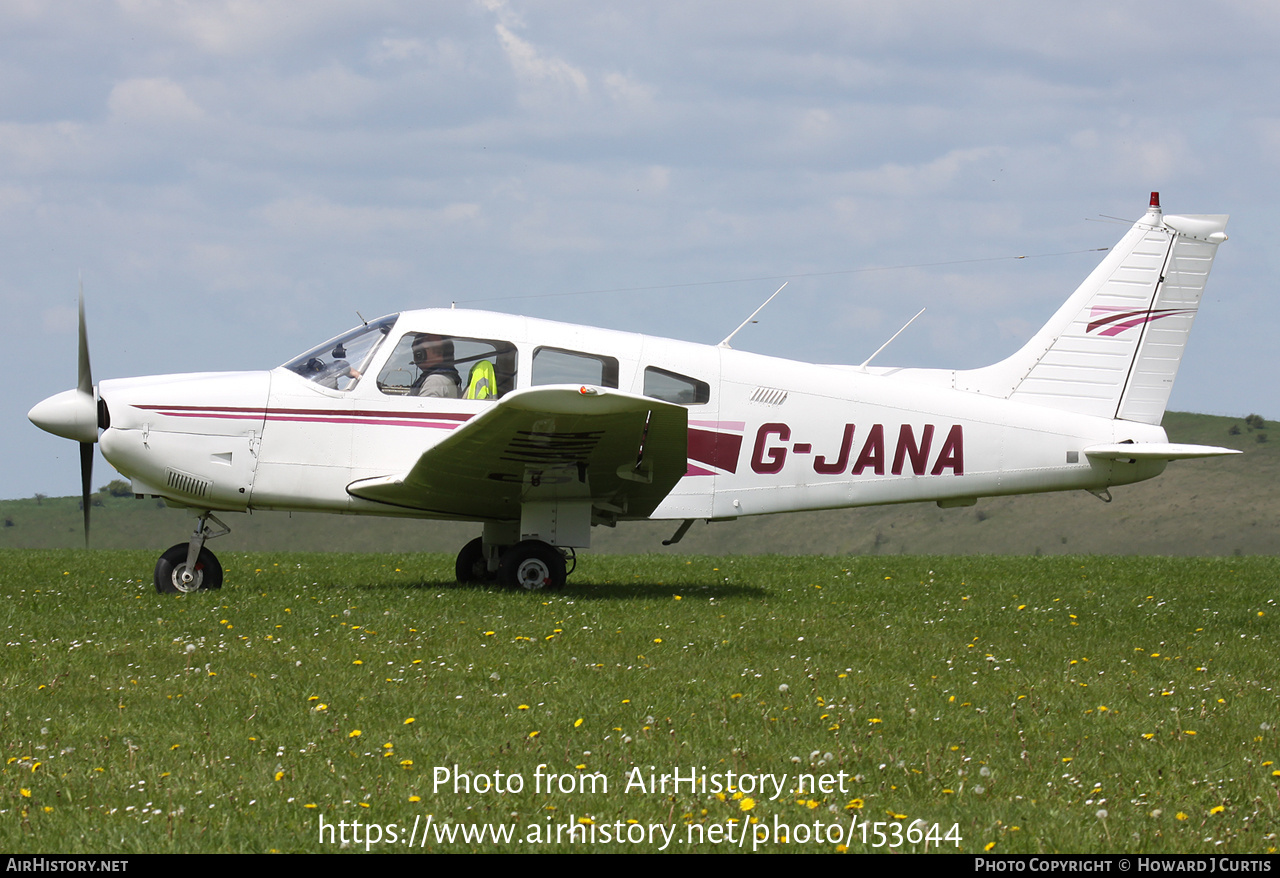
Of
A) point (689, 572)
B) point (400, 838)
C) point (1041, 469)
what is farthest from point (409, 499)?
point (400, 838)

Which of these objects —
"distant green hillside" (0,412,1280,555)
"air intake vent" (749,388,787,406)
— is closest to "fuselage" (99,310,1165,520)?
"air intake vent" (749,388,787,406)

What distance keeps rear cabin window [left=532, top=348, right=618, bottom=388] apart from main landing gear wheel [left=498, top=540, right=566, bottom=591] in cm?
158

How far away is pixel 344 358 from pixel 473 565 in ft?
9.01

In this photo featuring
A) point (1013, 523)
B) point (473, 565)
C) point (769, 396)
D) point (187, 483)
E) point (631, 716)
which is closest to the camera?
point (631, 716)

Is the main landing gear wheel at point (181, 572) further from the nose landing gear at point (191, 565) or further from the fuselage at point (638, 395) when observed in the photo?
the fuselage at point (638, 395)

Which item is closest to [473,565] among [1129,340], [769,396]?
[769,396]

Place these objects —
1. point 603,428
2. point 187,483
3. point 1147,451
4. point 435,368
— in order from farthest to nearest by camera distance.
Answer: point 1147,451, point 435,368, point 187,483, point 603,428

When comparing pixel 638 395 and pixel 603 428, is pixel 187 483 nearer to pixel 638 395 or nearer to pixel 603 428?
pixel 603 428

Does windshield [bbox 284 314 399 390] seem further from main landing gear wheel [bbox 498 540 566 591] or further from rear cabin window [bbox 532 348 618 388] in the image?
main landing gear wheel [bbox 498 540 566 591]

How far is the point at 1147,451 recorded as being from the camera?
11.8 m

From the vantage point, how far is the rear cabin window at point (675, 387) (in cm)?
1112
